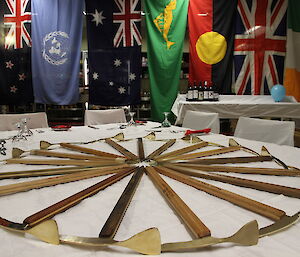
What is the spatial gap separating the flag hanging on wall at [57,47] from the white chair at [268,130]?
3.20 meters

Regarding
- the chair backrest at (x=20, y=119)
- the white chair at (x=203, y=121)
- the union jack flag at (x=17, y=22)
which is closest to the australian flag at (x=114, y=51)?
the union jack flag at (x=17, y=22)

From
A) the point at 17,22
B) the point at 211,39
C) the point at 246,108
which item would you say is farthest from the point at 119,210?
the point at 17,22

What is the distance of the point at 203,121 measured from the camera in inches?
95.5

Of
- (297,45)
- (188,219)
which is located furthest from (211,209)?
(297,45)

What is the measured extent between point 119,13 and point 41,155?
373cm

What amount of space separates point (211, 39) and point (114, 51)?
160cm

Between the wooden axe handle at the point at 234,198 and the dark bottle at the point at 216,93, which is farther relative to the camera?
the dark bottle at the point at 216,93

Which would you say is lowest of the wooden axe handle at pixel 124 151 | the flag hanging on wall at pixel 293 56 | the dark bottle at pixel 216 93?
the wooden axe handle at pixel 124 151

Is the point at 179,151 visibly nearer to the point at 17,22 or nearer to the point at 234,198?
the point at 234,198

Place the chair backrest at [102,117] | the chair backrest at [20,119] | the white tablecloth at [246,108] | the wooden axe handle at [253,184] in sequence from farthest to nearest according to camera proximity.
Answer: the white tablecloth at [246,108], the chair backrest at [102,117], the chair backrest at [20,119], the wooden axe handle at [253,184]

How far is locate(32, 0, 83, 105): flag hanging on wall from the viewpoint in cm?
437

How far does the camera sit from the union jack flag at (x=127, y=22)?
4.38 metres

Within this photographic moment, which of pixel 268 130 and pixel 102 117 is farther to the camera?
pixel 102 117

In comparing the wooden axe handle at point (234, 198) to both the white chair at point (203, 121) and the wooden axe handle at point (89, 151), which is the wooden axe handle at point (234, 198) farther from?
the white chair at point (203, 121)
